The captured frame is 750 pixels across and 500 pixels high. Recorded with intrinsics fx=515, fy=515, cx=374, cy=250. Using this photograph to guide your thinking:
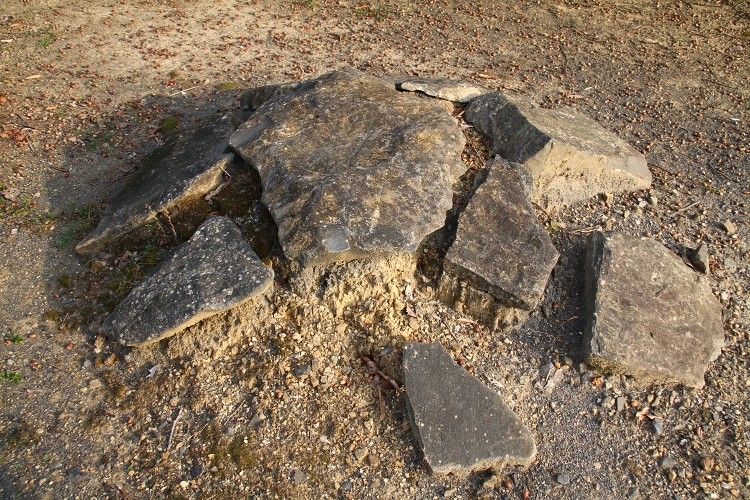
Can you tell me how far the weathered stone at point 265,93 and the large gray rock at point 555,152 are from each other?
5.45ft

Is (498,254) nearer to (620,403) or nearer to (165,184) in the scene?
(620,403)

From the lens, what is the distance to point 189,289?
3.50 meters

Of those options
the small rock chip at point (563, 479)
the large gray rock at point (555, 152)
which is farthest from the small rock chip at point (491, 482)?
the large gray rock at point (555, 152)

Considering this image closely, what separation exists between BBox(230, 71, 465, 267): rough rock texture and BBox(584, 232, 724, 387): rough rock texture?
129cm

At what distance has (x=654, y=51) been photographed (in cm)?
721

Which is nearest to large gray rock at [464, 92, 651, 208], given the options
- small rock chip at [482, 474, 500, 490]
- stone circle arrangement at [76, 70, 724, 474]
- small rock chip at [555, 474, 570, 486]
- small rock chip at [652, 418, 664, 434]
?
stone circle arrangement at [76, 70, 724, 474]

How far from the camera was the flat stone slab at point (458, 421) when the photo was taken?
10.0 ft

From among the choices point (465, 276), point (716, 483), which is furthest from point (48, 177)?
point (716, 483)

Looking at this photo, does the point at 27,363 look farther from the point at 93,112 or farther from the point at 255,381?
the point at 93,112

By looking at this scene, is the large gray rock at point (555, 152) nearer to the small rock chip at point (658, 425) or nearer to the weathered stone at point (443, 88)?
the weathered stone at point (443, 88)

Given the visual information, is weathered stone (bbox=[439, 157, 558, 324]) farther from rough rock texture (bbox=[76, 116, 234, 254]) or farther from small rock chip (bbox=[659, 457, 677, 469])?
Result: rough rock texture (bbox=[76, 116, 234, 254])

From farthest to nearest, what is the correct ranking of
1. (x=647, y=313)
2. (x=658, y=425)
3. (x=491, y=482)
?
(x=647, y=313) → (x=658, y=425) → (x=491, y=482)

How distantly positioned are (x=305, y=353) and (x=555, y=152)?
2.70 meters

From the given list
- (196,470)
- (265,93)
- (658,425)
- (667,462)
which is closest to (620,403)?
(658,425)
